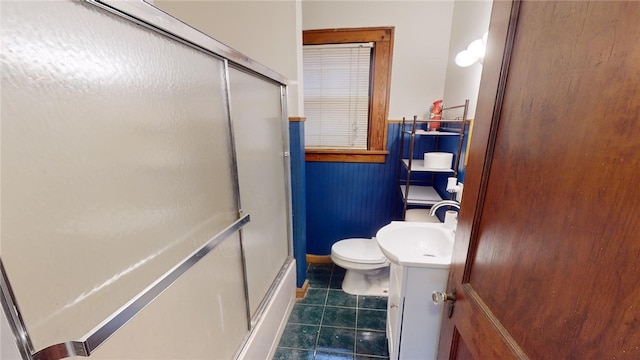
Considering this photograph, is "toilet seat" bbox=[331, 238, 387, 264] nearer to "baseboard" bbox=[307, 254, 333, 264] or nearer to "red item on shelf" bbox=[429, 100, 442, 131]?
"baseboard" bbox=[307, 254, 333, 264]

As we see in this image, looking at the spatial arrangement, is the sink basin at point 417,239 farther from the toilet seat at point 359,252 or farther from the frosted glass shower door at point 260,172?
the frosted glass shower door at point 260,172

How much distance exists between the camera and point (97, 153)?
0.52 m

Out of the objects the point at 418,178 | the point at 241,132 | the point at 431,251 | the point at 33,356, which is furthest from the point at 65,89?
the point at 418,178

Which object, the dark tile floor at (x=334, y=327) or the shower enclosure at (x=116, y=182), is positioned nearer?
the shower enclosure at (x=116, y=182)

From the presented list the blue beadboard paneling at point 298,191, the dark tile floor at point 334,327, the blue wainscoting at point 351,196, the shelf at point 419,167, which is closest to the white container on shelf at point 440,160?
the shelf at point 419,167

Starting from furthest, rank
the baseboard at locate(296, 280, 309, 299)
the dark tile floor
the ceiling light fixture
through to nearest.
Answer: the baseboard at locate(296, 280, 309, 299), the dark tile floor, the ceiling light fixture

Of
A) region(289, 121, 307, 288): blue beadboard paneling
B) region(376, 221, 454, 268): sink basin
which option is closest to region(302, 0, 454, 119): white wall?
region(289, 121, 307, 288): blue beadboard paneling

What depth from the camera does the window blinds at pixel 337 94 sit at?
213 centimetres

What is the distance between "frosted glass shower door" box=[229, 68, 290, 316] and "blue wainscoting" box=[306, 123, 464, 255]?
654mm

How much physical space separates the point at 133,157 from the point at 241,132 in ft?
1.78

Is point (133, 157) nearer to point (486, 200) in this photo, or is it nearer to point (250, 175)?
point (250, 175)

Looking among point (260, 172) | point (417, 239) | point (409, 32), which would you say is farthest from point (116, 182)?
point (409, 32)

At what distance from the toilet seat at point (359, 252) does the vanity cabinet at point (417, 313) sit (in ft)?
2.12

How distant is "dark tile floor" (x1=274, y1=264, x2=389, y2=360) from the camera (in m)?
1.57
